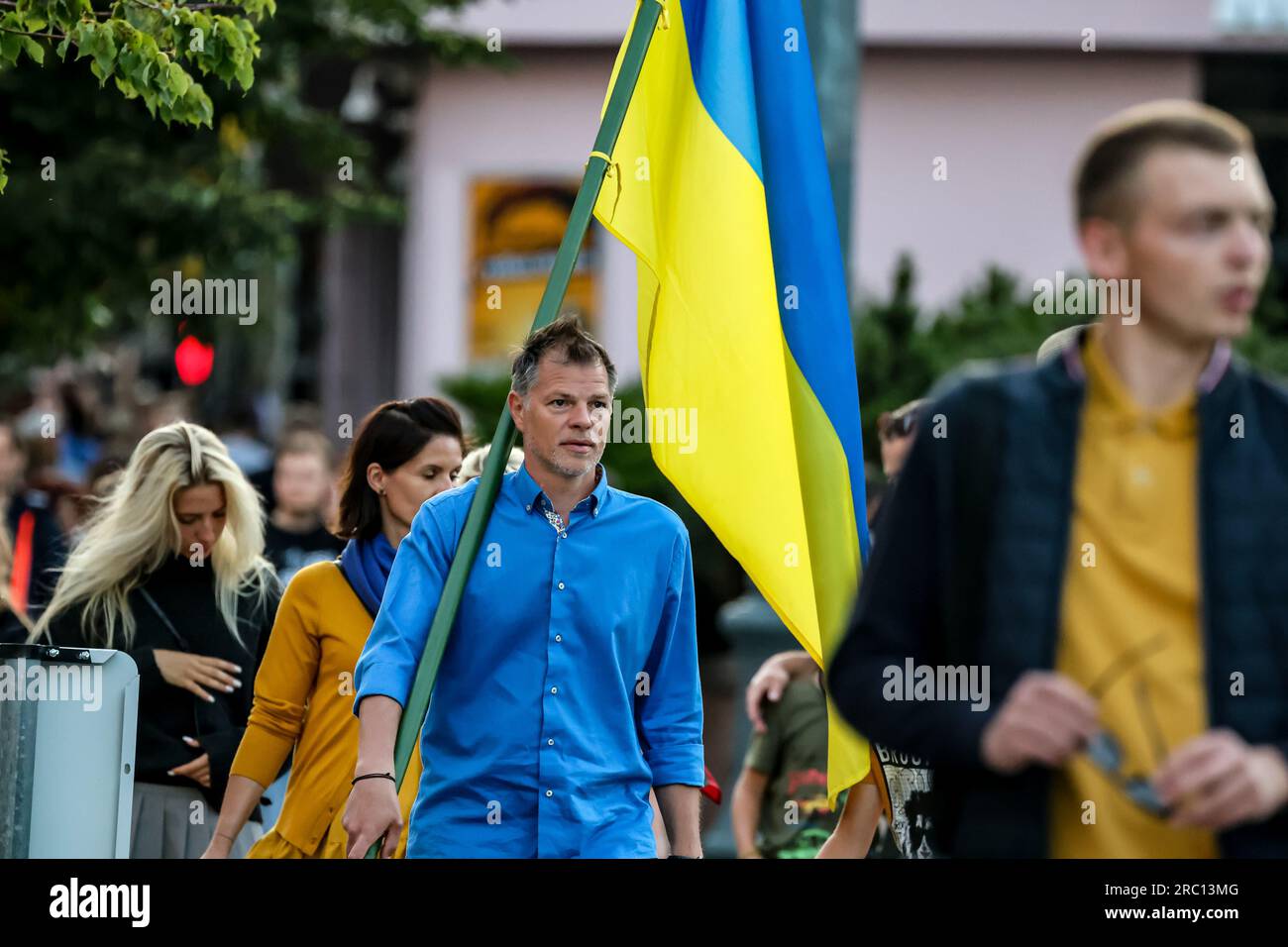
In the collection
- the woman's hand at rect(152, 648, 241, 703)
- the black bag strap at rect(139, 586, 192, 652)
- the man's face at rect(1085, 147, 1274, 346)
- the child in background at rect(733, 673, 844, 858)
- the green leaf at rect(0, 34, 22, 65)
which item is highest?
the green leaf at rect(0, 34, 22, 65)

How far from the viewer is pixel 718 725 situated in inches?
608

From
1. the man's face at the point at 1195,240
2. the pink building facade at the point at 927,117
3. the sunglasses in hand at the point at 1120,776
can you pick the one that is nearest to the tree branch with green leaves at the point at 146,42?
the man's face at the point at 1195,240

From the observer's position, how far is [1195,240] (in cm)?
304

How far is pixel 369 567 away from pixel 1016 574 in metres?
3.00

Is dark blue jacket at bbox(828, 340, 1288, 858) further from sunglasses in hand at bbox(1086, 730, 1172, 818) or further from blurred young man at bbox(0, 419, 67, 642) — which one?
blurred young man at bbox(0, 419, 67, 642)

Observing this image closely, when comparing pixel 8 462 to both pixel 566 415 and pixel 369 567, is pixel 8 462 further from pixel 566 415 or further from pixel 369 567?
pixel 566 415

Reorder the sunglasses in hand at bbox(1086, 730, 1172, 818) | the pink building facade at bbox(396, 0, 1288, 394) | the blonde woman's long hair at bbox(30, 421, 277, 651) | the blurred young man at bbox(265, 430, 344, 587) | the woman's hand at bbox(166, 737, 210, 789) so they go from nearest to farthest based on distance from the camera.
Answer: the sunglasses in hand at bbox(1086, 730, 1172, 818), the woman's hand at bbox(166, 737, 210, 789), the blonde woman's long hair at bbox(30, 421, 277, 651), the blurred young man at bbox(265, 430, 344, 587), the pink building facade at bbox(396, 0, 1288, 394)

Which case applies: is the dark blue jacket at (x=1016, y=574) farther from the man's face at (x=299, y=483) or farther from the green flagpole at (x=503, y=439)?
the man's face at (x=299, y=483)

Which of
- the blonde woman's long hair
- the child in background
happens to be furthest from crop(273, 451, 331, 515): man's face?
the child in background

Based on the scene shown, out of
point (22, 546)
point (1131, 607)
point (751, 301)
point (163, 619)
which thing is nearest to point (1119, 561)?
point (1131, 607)

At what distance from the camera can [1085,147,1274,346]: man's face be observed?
119 inches

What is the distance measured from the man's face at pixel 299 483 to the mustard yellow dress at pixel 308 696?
3794mm

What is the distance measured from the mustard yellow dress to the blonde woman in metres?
0.45
